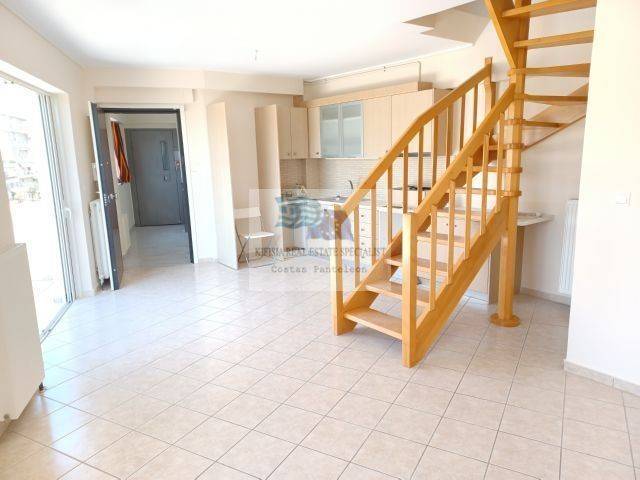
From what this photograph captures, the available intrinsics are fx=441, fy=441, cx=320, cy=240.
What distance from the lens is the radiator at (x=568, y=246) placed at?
13.6 feet

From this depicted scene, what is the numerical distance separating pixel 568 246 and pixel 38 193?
206 inches

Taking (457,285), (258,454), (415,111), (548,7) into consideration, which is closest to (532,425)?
(457,285)

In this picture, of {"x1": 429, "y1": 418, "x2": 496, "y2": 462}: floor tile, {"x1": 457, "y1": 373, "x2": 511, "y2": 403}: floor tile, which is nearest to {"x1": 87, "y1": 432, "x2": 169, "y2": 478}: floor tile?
{"x1": 429, "y1": 418, "x2": 496, "y2": 462}: floor tile

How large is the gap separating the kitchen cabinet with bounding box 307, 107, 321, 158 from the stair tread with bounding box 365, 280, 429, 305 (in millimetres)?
3229

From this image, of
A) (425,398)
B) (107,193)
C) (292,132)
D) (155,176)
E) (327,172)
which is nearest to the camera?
(425,398)

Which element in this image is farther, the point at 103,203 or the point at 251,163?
the point at 251,163

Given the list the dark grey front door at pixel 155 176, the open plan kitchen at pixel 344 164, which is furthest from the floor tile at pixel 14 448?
the dark grey front door at pixel 155 176

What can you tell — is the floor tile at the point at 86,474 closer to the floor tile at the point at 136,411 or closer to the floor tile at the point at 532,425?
the floor tile at the point at 136,411

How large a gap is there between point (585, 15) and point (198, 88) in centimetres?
442

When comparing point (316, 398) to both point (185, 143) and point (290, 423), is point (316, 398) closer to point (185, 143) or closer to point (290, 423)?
point (290, 423)

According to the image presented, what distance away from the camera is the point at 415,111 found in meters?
5.20

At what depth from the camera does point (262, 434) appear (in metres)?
2.49

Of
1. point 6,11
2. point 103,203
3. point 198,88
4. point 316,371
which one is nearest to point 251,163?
point 198,88

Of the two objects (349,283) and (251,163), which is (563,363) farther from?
(251,163)
